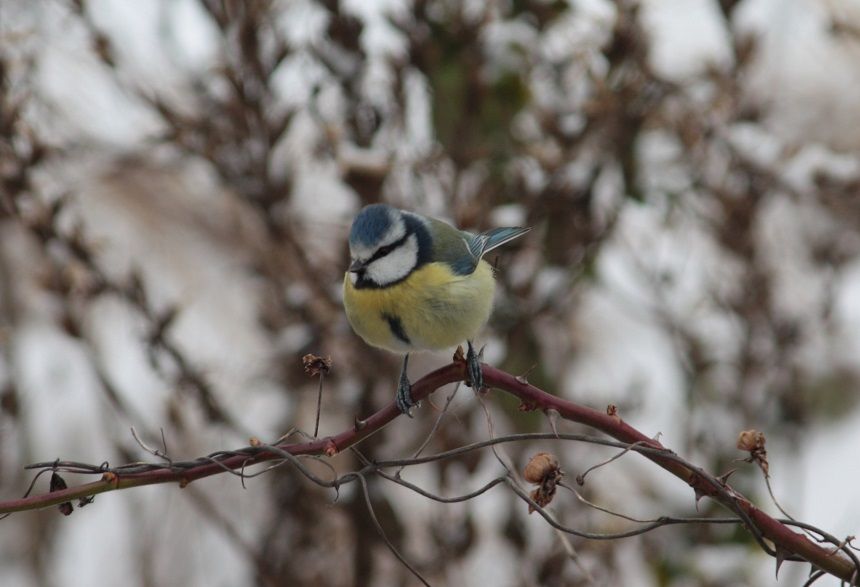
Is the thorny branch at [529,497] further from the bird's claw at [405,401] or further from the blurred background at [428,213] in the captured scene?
the blurred background at [428,213]

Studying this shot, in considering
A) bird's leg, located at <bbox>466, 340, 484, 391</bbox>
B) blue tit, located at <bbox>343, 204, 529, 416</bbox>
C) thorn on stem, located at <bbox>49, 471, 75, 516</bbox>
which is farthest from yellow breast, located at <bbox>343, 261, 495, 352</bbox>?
thorn on stem, located at <bbox>49, 471, 75, 516</bbox>

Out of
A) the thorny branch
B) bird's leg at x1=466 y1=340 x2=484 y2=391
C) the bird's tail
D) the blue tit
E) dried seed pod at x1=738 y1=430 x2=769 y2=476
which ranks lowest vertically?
the thorny branch

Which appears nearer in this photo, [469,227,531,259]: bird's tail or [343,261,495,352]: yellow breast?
[343,261,495,352]: yellow breast

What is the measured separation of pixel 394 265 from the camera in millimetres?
1508

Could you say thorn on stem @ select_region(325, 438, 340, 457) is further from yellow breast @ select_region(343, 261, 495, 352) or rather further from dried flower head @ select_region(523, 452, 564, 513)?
yellow breast @ select_region(343, 261, 495, 352)

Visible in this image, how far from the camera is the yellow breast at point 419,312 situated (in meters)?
1.45

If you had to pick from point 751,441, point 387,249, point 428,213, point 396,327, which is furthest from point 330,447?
point 428,213

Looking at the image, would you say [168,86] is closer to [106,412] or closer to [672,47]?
[106,412]

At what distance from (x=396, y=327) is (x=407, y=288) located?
2.8 inches

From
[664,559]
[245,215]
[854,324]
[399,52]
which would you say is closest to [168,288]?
[245,215]

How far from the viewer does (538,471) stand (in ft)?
2.97

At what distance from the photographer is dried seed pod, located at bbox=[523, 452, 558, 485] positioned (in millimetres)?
903

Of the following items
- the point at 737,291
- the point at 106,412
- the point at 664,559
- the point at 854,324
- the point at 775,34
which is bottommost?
the point at 664,559

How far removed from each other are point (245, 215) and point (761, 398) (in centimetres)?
166
